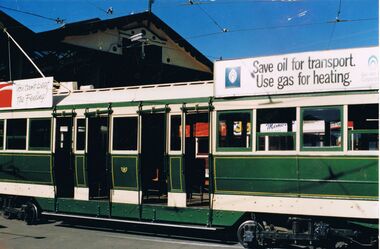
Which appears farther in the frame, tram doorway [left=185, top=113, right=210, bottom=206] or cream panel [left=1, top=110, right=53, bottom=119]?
cream panel [left=1, top=110, right=53, bottom=119]

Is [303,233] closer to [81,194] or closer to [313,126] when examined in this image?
[313,126]

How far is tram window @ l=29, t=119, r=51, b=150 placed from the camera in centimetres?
1095

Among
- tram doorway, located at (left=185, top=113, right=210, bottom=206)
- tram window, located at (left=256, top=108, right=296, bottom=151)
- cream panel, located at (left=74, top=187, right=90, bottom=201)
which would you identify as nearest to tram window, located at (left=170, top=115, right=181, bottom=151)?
tram doorway, located at (left=185, top=113, right=210, bottom=206)

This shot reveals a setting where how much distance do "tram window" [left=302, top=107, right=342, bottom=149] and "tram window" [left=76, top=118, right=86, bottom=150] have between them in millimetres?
5171

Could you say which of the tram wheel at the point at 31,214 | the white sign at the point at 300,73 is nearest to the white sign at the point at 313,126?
the white sign at the point at 300,73

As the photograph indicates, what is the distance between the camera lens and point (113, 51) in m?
20.2

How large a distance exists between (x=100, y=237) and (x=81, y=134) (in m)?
2.52

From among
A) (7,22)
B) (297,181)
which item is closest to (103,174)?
(297,181)

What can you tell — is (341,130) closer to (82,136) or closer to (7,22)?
(82,136)

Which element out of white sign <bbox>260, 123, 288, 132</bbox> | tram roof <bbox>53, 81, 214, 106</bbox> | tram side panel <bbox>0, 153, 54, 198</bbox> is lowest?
tram side panel <bbox>0, 153, 54, 198</bbox>

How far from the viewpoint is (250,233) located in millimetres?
8094

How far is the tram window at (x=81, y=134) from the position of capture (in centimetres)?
1050

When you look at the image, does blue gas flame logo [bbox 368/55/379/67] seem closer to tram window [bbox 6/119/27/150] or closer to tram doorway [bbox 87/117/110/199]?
tram doorway [bbox 87/117/110/199]

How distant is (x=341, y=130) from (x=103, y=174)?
5620mm
